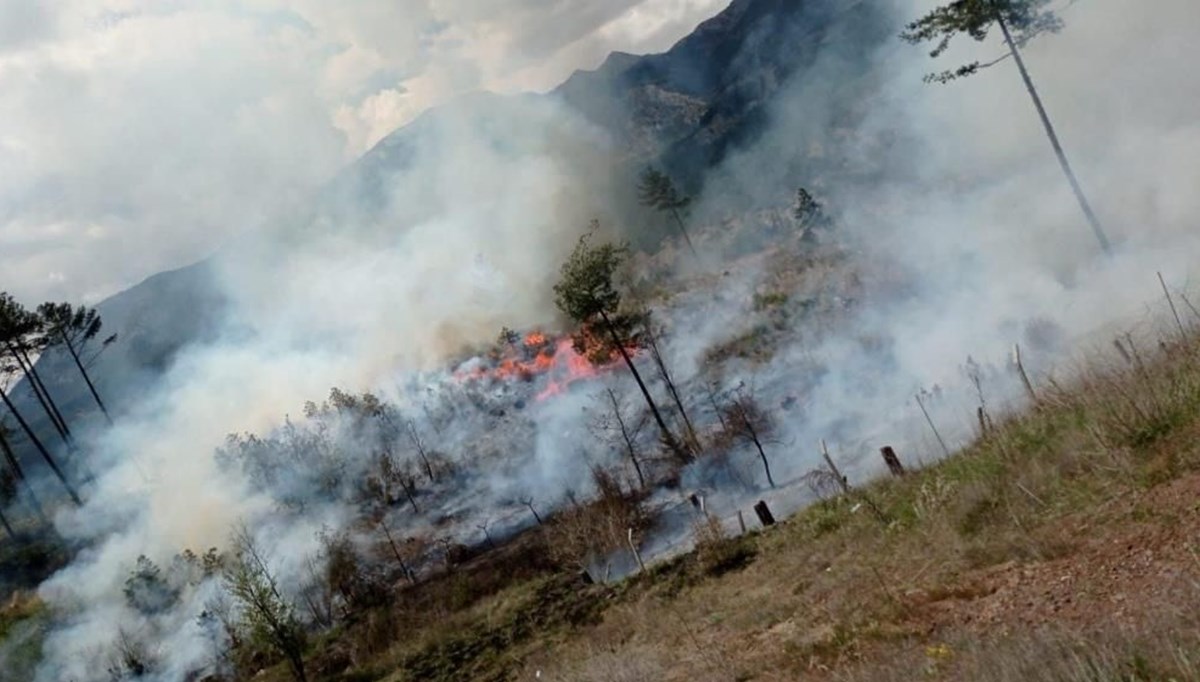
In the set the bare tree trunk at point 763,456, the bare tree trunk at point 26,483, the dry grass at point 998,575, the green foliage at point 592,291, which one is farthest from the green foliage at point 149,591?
the dry grass at point 998,575

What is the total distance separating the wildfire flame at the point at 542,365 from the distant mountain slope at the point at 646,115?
41.0 m

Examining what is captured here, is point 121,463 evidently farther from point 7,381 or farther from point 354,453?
point 354,453

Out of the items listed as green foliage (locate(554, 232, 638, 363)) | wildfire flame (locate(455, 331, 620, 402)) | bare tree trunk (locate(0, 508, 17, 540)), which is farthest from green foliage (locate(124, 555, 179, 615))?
green foliage (locate(554, 232, 638, 363))

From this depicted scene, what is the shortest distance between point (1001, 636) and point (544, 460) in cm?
4097

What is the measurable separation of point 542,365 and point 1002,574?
50.2 metres

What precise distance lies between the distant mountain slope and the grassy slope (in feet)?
267

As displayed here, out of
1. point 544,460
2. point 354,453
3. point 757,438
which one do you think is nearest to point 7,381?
point 354,453

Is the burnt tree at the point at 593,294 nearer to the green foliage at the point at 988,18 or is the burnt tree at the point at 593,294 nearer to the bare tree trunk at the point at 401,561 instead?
the bare tree trunk at the point at 401,561

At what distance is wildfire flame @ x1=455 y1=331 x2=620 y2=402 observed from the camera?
53.3 meters

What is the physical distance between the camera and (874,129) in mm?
71688

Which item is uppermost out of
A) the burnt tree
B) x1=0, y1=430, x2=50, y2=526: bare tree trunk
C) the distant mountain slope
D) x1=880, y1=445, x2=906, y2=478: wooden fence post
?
the distant mountain slope

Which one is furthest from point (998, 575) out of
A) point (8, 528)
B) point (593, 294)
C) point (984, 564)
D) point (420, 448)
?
point (8, 528)

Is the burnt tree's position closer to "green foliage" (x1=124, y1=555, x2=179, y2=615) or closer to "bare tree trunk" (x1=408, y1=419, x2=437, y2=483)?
"bare tree trunk" (x1=408, y1=419, x2=437, y2=483)

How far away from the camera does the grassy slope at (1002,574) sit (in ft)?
17.4
